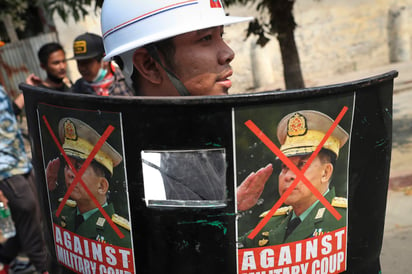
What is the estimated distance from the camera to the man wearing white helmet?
1.35 meters

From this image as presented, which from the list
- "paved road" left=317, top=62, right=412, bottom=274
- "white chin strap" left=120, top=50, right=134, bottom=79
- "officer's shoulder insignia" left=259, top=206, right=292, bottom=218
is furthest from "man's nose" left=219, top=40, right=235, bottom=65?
"paved road" left=317, top=62, right=412, bottom=274

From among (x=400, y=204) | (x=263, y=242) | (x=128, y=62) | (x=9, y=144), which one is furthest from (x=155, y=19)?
(x=400, y=204)

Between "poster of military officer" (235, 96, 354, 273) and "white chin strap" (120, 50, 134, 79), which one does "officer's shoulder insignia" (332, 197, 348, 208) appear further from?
"white chin strap" (120, 50, 134, 79)

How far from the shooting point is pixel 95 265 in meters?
1.32

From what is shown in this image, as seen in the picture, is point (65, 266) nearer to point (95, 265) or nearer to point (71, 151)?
point (95, 265)

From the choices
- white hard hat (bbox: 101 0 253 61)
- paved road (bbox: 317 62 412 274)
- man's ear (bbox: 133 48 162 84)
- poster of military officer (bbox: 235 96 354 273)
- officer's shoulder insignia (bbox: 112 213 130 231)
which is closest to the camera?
poster of military officer (bbox: 235 96 354 273)

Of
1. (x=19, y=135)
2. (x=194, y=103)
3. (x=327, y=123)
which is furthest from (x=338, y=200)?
(x=19, y=135)

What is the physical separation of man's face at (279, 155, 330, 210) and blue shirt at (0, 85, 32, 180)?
2.67 m

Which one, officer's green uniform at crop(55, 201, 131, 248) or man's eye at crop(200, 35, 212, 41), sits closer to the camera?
officer's green uniform at crop(55, 201, 131, 248)

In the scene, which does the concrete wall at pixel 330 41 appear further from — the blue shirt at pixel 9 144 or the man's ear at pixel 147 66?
the man's ear at pixel 147 66

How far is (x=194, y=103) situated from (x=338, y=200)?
1.44 ft

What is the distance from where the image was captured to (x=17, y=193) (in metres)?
3.43

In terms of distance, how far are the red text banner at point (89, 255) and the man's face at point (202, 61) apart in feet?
1.67

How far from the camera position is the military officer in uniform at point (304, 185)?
112cm
